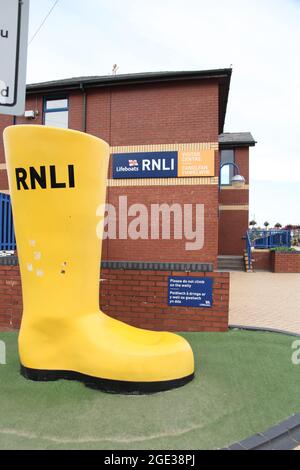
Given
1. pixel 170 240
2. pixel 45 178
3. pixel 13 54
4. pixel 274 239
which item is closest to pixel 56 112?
pixel 170 240

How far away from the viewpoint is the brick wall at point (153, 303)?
15.1 ft

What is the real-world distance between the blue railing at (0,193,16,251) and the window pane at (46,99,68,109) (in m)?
4.85

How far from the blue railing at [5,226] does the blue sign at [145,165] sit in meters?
3.50

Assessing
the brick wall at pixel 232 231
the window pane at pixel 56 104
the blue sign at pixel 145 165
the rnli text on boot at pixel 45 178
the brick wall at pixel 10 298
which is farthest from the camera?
the brick wall at pixel 232 231

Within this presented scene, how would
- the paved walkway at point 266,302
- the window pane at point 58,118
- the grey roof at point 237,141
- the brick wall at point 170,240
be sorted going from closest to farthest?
the paved walkway at point 266,302, the brick wall at point 170,240, the window pane at point 58,118, the grey roof at point 237,141

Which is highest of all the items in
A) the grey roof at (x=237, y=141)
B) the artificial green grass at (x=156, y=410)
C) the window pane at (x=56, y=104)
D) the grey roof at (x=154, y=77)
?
the grey roof at (x=237, y=141)

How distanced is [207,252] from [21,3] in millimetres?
8139

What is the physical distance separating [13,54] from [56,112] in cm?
1005

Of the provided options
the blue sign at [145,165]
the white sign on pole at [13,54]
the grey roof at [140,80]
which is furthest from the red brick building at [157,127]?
the white sign on pole at [13,54]

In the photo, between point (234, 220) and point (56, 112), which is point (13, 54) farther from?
point (234, 220)

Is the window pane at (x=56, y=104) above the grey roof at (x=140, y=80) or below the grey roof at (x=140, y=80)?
below

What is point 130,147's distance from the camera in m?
9.64

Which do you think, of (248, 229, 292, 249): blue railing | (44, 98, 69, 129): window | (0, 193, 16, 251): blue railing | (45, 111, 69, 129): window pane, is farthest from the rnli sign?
(248, 229, 292, 249): blue railing

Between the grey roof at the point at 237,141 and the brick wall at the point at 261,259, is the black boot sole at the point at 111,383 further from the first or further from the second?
the grey roof at the point at 237,141
